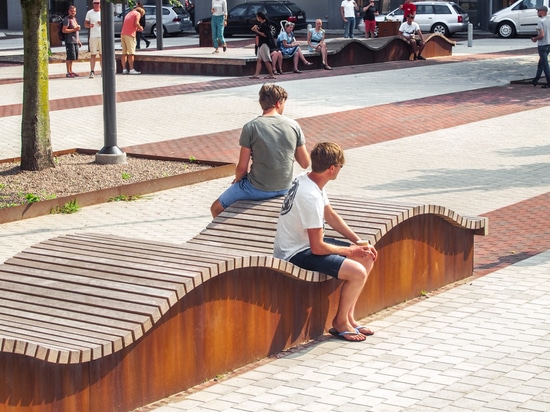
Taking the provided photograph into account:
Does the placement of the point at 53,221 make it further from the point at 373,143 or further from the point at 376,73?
the point at 376,73

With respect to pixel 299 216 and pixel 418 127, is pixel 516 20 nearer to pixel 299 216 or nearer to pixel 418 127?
pixel 418 127

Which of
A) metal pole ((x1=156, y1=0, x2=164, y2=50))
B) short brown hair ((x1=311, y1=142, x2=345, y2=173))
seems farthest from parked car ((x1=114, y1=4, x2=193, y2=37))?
short brown hair ((x1=311, y1=142, x2=345, y2=173))

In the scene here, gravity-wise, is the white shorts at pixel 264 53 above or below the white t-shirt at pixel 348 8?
below

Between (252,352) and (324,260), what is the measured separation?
82 cm

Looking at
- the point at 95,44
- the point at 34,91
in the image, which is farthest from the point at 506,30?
the point at 34,91

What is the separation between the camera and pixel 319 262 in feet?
24.4

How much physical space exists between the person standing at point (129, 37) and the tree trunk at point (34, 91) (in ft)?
41.9

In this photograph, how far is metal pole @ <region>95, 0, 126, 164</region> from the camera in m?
14.5

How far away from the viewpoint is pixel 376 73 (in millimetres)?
26578

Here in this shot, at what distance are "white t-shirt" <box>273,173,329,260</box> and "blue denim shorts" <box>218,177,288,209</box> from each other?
1202 millimetres

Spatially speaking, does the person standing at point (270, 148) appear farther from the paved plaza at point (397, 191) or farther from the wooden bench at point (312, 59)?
the wooden bench at point (312, 59)

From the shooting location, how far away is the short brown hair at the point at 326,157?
23.9 feet

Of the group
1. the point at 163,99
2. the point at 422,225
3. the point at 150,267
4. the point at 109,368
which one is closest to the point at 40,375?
the point at 109,368

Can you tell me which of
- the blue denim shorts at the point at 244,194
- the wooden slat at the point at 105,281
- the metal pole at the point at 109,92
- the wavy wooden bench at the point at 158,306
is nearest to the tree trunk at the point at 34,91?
the metal pole at the point at 109,92
